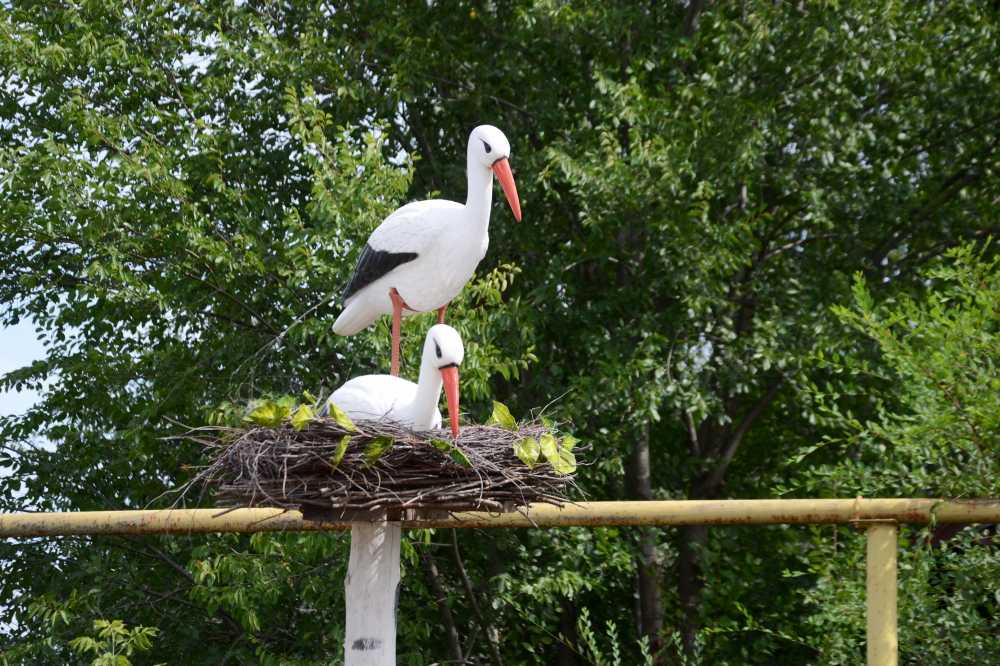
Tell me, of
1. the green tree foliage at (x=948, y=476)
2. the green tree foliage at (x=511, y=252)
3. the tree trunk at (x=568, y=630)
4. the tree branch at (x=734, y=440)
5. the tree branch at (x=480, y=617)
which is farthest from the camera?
the tree trunk at (x=568, y=630)

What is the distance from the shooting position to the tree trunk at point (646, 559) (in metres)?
8.17

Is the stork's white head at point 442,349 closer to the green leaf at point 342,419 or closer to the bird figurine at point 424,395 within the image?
the bird figurine at point 424,395

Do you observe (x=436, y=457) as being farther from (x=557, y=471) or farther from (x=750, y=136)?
(x=750, y=136)

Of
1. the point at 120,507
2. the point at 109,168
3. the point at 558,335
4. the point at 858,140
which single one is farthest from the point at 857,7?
the point at 120,507

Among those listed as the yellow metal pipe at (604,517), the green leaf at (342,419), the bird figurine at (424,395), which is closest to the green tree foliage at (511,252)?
the yellow metal pipe at (604,517)

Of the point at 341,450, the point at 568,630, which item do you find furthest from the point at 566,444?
the point at 568,630

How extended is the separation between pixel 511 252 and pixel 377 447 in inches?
229

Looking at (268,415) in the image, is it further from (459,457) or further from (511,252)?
(511,252)

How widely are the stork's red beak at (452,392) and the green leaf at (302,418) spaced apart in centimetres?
30

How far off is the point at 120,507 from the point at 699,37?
4631mm

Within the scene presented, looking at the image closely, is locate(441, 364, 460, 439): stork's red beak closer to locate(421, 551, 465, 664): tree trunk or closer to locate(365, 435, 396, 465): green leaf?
locate(365, 435, 396, 465): green leaf

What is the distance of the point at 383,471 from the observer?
9.26 feet

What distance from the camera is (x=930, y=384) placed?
3.54 meters

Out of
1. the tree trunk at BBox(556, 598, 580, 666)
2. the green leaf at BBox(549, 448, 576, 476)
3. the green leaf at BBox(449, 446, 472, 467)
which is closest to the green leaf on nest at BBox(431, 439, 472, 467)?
the green leaf at BBox(449, 446, 472, 467)
